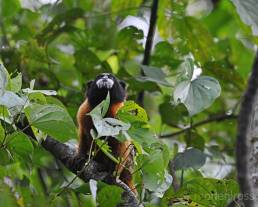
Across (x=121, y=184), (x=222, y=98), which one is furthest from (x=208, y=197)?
(x=222, y=98)

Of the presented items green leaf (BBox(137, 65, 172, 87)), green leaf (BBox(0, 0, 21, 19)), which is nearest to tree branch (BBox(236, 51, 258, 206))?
green leaf (BBox(137, 65, 172, 87))

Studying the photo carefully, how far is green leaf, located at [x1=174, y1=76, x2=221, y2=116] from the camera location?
11.8 feet

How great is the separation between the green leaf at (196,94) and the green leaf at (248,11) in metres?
0.51

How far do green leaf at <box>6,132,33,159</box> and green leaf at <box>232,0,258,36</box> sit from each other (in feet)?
5.23

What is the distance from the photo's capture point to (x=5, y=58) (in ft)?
17.4

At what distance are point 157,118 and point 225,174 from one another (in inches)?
42.9

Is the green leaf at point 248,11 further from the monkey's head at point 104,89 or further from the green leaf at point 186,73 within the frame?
the monkey's head at point 104,89

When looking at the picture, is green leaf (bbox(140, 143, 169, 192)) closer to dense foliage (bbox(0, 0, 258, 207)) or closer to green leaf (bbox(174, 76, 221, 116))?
dense foliage (bbox(0, 0, 258, 207))

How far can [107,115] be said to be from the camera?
14.7ft

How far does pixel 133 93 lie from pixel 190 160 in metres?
1.09

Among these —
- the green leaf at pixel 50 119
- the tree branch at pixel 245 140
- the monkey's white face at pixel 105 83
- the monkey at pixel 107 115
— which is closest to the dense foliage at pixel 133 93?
the green leaf at pixel 50 119

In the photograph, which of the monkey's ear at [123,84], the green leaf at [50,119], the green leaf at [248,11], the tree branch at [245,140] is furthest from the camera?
the monkey's ear at [123,84]

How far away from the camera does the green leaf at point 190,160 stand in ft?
14.6

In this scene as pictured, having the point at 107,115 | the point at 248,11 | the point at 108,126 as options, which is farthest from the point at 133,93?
the point at 108,126
